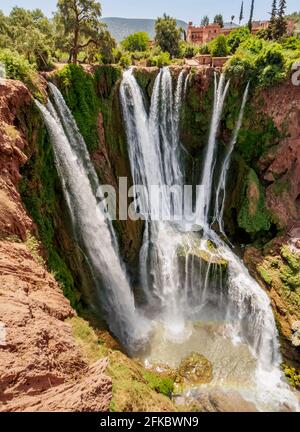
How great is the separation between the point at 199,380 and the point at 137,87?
51.4ft

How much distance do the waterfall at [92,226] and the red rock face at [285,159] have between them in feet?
33.7

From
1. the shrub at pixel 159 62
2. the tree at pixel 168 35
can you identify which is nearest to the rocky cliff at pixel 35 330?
the shrub at pixel 159 62

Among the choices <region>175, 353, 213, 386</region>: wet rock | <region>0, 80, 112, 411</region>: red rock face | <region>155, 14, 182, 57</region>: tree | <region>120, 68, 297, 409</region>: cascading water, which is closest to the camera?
<region>0, 80, 112, 411</region>: red rock face

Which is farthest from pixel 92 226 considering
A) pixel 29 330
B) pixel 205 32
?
pixel 205 32

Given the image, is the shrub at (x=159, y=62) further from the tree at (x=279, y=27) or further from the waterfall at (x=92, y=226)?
the tree at (x=279, y=27)

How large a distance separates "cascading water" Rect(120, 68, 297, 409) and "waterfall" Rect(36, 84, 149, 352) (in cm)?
166

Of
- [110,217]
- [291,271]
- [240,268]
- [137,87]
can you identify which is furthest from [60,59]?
[291,271]

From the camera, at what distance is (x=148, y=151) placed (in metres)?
17.0

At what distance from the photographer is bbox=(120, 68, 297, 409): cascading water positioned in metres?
13.0

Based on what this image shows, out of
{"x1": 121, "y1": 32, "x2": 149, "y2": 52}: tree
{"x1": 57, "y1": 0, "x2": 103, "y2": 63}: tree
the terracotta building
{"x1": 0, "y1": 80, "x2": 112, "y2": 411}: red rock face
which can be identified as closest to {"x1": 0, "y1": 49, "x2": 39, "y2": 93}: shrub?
{"x1": 0, "y1": 80, "x2": 112, "y2": 411}: red rock face

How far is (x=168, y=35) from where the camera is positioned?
2822cm

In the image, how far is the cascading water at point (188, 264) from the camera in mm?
12953

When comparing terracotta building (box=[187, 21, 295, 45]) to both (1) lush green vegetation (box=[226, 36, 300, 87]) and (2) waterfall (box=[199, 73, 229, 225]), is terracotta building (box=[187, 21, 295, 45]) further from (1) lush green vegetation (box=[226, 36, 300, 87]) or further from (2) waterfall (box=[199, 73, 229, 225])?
(2) waterfall (box=[199, 73, 229, 225])
